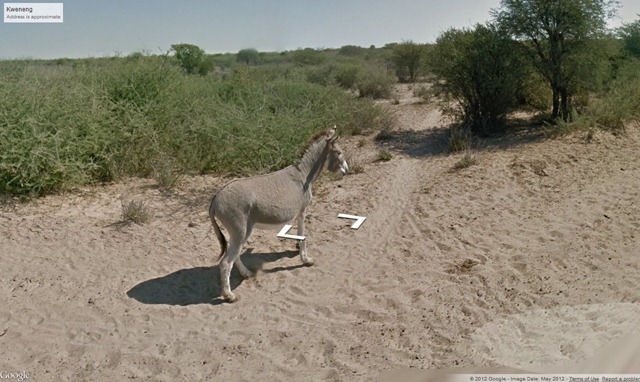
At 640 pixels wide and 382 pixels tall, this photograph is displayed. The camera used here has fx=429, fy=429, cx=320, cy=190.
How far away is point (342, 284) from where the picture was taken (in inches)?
211

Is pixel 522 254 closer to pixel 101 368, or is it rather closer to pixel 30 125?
pixel 101 368

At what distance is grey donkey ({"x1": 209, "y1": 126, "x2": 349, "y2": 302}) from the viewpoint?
488 cm

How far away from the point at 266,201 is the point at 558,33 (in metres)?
10.4

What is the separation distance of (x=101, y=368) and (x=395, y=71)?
3404 centimetres

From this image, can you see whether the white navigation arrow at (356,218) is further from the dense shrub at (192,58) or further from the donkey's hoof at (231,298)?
the dense shrub at (192,58)

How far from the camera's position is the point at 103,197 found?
792 centimetres

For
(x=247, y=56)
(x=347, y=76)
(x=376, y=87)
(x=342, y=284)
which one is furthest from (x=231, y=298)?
(x=247, y=56)

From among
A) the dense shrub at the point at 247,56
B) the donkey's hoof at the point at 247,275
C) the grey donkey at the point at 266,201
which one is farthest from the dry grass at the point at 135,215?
the dense shrub at the point at 247,56

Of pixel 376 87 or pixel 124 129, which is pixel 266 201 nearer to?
pixel 124 129

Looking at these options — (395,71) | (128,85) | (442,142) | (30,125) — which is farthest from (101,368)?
(395,71)

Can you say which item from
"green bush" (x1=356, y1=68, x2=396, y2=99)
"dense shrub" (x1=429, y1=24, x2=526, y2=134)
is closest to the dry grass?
"dense shrub" (x1=429, y1=24, x2=526, y2=134)

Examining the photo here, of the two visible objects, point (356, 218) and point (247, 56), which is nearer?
point (356, 218)

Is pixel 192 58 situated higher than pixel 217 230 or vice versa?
pixel 192 58

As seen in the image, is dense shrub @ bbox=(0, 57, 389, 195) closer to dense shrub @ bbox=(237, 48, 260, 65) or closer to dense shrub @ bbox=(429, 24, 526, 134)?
dense shrub @ bbox=(429, 24, 526, 134)
